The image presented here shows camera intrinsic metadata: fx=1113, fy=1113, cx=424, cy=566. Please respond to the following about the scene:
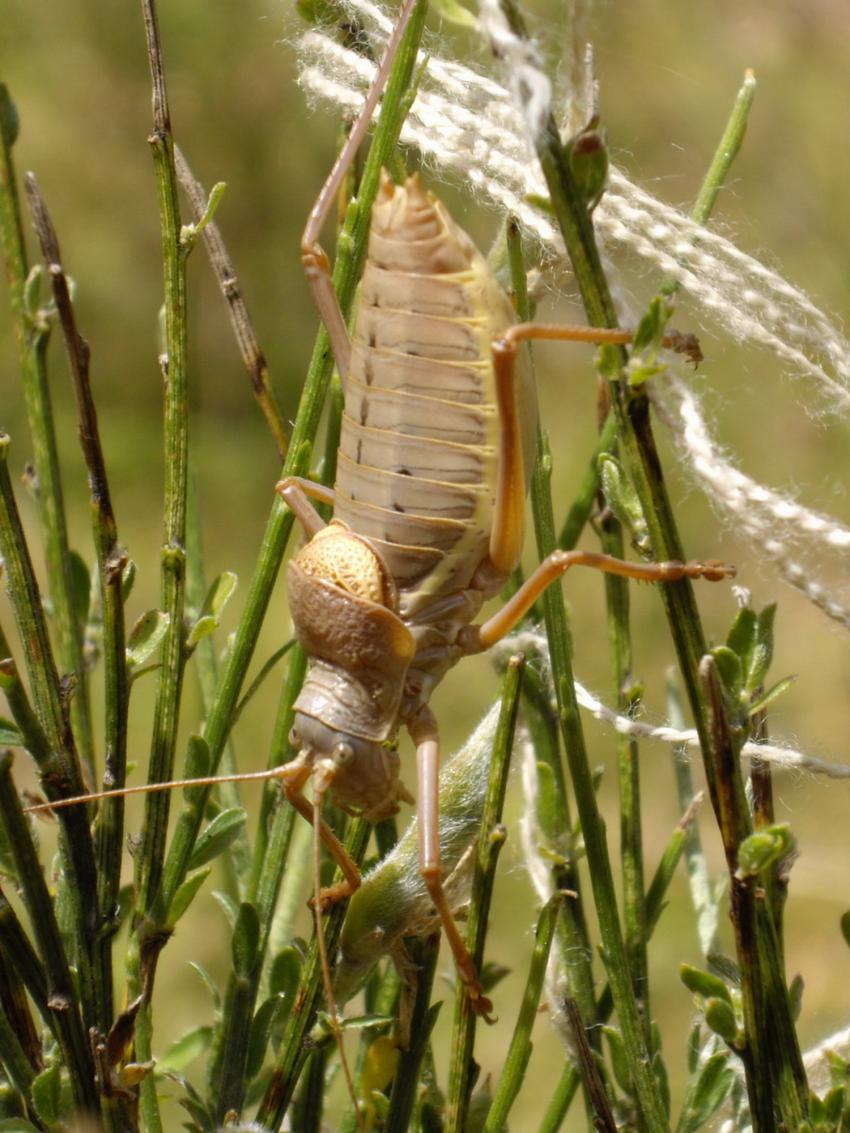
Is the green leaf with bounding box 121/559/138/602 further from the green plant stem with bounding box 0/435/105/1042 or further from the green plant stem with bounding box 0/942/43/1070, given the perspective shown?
the green plant stem with bounding box 0/942/43/1070

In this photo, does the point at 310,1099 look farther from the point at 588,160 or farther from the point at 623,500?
the point at 588,160

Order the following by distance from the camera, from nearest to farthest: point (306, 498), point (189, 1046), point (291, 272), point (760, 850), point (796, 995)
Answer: point (760, 850) < point (796, 995) < point (189, 1046) < point (306, 498) < point (291, 272)

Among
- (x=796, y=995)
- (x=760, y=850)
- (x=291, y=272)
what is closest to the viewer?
(x=760, y=850)

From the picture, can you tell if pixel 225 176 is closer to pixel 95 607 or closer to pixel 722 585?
pixel 722 585

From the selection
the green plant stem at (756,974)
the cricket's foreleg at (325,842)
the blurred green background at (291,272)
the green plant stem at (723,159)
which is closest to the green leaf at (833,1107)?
the green plant stem at (756,974)

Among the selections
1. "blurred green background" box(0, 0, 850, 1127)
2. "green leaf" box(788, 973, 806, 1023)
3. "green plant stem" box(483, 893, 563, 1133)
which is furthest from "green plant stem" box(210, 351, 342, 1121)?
"blurred green background" box(0, 0, 850, 1127)

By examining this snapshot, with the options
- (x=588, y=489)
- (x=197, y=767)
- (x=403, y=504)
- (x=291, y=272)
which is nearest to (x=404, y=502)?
(x=403, y=504)
